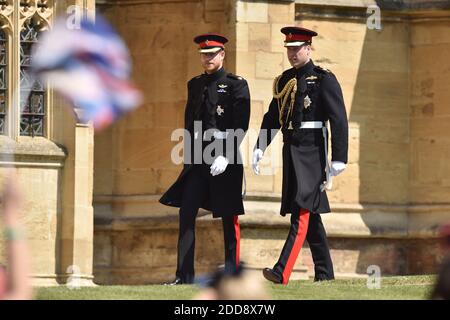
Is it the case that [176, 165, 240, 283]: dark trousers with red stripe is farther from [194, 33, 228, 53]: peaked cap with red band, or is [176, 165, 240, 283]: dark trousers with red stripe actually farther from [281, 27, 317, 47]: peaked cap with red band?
[281, 27, 317, 47]: peaked cap with red band

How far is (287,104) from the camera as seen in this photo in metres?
15.4

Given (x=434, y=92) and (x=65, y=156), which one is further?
(x=434, y=92)

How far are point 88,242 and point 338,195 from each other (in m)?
2.71

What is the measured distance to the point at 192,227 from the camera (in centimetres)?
1535

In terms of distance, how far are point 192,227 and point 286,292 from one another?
6.48 ft

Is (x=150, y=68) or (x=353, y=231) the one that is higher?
(x=150, y=68)

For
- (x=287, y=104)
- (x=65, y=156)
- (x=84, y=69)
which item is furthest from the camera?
(x=65, y=156)

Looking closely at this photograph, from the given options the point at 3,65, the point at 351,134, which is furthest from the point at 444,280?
the point at 351,134

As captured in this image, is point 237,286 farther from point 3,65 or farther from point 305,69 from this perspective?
point 3,65

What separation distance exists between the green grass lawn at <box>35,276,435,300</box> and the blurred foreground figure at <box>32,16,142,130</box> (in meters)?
2.67

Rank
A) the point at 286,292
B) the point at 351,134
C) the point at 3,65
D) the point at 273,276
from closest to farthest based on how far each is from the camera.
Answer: the point at 286,292
the point at 273,276
the point at 3,65
the point at 351,134

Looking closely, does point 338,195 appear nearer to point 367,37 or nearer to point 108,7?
point 367,37

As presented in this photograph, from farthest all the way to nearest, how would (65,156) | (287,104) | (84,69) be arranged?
(65,156) → (287,104) → (84,69)
